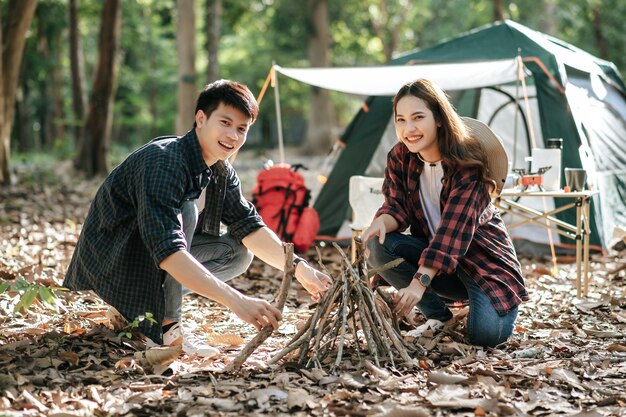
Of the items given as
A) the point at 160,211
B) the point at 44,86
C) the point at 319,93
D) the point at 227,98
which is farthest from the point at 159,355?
the point at 44,86

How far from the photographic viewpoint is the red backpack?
241 inches

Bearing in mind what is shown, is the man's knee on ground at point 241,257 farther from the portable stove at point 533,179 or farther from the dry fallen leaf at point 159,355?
the portable stove at point 533,179

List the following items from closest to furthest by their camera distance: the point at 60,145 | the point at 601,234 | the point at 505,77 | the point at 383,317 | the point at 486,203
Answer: the point at 383,317
the point at 486,203
the point at 505,77
the point at 601,234
the point at 60,145

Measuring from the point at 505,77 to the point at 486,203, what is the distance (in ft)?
8.21

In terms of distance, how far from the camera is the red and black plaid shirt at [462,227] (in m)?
3.27

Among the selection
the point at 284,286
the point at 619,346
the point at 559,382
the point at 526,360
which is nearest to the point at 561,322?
the point at 619,346

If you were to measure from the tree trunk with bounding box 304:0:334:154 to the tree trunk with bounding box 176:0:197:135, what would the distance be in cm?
776

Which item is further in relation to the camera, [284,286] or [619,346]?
[619,346]

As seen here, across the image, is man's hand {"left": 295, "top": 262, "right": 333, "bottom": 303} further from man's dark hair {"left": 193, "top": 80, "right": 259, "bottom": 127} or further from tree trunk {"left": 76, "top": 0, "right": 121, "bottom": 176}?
tree trunk {"left": 76, "top": 0, "right": 121, "bottom": 176}

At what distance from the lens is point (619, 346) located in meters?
3.47

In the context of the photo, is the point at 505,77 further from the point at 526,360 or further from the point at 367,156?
the point at 526,360

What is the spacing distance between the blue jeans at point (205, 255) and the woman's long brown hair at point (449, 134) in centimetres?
99

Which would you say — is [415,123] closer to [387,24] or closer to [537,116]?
[537,116]

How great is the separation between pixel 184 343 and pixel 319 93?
677 inches
